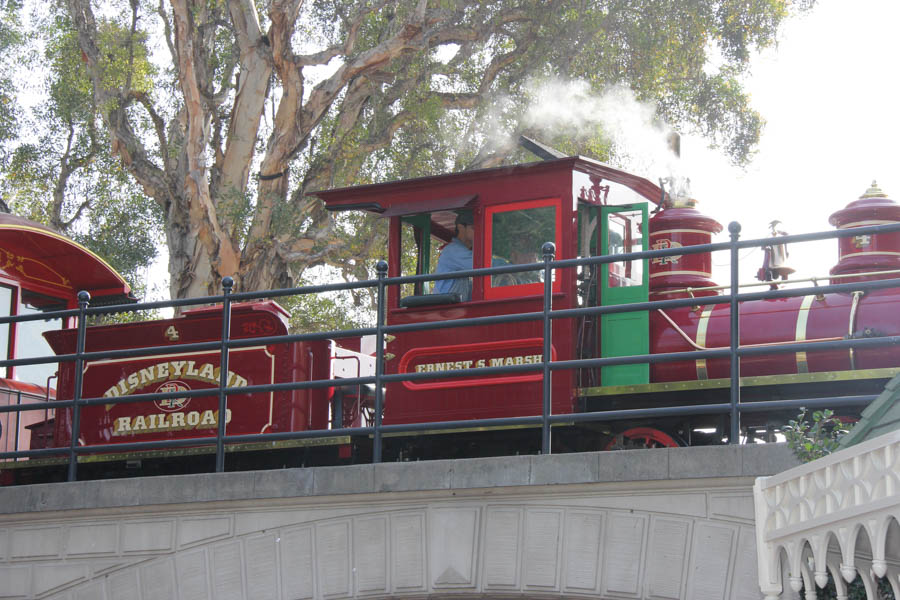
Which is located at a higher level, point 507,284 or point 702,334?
point 507,284

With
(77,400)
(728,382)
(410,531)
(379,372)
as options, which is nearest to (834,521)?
(410,531)

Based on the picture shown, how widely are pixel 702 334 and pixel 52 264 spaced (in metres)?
6.19

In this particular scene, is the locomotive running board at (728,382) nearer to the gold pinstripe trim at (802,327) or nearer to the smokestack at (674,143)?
the gold pinstripe trim at (802,327)

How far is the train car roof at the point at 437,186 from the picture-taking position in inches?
334

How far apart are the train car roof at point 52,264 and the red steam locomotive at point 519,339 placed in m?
1.27

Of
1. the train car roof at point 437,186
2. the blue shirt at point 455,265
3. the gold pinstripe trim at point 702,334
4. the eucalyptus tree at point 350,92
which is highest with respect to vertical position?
the eucalyptus tree at point 350,92

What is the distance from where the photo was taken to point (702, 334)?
8656mm

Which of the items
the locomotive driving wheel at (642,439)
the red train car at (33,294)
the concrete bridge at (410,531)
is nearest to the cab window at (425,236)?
the locomotive driving wheel at (642,439)

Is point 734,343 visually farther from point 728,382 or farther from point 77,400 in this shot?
point 77,400

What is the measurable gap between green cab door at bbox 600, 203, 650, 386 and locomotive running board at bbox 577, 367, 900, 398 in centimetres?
33

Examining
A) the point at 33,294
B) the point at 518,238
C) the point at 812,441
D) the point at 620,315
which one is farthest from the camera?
the point at 33,294

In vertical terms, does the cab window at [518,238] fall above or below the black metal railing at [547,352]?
above

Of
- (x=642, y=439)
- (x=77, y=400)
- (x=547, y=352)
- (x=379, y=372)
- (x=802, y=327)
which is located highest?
(x=802, y=327)

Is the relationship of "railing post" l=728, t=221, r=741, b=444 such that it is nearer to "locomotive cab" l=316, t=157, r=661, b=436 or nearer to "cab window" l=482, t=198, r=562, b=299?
"locomotive cab" l=316, t=157, r=661, b=436
